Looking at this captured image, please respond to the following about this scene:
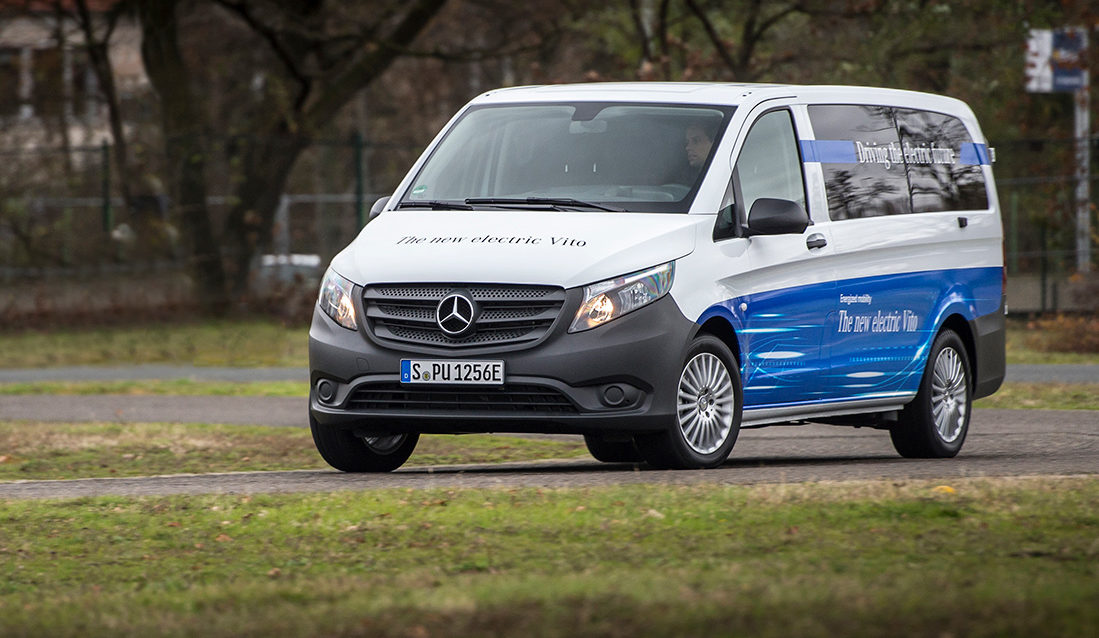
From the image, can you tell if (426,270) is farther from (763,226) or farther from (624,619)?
(624,619)

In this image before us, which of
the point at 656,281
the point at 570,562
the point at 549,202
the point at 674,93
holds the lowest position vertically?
the point at 570,562

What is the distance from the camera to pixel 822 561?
6.56 metres

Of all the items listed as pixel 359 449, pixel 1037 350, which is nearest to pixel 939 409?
pixel 359 449

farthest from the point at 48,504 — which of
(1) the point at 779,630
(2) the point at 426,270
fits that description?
(1) the point at 779,630

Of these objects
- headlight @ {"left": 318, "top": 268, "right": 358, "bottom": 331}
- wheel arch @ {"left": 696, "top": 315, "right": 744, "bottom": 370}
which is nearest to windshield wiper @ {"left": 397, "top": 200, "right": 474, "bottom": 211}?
headlight @ {"left": 318, "top": 268, "right": 358, "bottom": 331}

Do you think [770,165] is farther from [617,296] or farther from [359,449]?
[359,449]

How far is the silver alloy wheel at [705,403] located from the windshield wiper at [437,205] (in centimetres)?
143

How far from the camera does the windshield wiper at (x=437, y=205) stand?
9734 millimetres

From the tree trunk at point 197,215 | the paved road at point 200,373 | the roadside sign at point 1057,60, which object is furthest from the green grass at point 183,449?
the roadside sign at point 1057,60

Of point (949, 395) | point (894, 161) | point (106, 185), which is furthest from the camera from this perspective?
point (106, 185)

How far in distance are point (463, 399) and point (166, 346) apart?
14.2 m

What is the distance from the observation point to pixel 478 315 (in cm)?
885

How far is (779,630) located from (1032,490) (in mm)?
3317

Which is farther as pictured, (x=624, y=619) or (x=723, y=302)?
(x=723, y=302)
